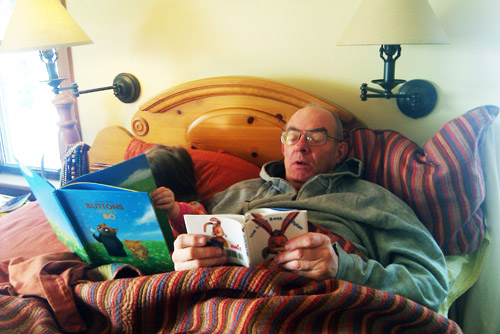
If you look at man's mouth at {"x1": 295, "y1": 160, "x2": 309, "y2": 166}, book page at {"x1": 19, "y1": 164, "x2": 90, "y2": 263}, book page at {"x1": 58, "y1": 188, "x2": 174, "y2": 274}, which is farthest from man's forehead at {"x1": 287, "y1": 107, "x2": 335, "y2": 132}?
book page at {"x1": 19, "y1": 164, "x2": 90, "y2": 263}

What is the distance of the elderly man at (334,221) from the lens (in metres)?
0.88

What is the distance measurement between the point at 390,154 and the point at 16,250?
1216 mm

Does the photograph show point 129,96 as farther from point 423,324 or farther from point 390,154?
point 423,324

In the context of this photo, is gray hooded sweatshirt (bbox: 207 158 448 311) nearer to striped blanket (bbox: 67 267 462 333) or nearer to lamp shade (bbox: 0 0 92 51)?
striped blanket (bbox: 67 267 462 333)

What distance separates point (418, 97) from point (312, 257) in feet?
2.46

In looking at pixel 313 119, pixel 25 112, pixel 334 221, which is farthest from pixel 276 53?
pixel 25 112

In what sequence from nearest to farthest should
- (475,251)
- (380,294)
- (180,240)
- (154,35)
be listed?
(380,294) → (180,240) → (475,251) → (154,35)

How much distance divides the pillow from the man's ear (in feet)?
1.07

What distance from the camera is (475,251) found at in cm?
121

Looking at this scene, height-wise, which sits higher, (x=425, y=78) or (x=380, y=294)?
(x=425, y=78)

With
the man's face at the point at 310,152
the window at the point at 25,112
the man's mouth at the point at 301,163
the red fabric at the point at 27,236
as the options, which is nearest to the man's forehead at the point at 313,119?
the man's face at the point at 310,152

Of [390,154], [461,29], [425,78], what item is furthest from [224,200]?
[461,29]

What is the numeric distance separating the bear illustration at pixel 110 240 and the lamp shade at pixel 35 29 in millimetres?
955

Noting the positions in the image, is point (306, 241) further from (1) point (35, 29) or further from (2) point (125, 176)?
(1) point (35, 29)
